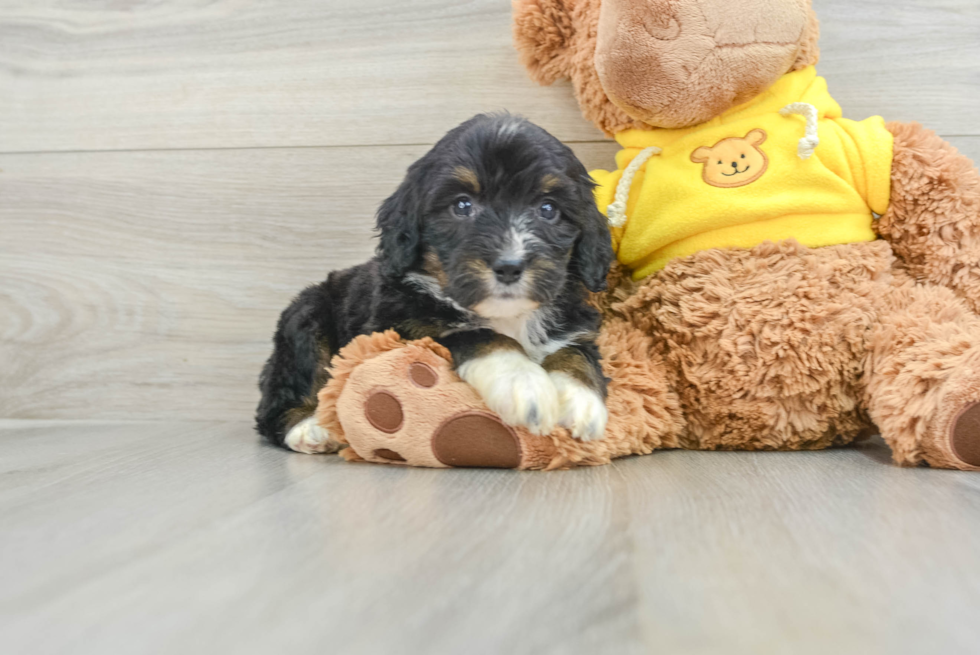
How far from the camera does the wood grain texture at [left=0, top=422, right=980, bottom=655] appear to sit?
0.83 metres

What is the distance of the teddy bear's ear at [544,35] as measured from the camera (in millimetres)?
2135

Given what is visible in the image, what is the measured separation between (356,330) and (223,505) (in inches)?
29.5

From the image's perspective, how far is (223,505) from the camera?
145 cm

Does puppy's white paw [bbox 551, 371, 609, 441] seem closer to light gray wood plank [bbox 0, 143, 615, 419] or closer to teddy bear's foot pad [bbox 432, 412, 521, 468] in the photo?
teddy bear's foot pad [bbox 432, 412, 521, 468]

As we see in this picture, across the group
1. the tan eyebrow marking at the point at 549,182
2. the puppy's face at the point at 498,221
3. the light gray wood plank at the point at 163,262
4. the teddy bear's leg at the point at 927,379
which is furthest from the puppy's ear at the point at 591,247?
the light gray wood plank at the point at 163,262

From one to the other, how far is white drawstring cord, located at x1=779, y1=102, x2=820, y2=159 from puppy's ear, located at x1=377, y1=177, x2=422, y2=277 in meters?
1.01

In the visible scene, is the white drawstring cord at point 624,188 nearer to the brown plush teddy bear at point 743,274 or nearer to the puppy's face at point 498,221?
the brown plush teddy bear at point 743,274

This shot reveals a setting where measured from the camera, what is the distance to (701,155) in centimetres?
199

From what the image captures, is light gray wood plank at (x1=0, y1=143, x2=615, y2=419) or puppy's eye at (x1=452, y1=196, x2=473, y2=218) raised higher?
puppy's eye at (x1=452, y1=196, x2=473, y2=218)

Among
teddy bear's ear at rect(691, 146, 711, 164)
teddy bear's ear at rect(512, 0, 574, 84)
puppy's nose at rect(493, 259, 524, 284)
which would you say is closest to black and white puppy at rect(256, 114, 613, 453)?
puppy's nose at rect(493, 259, 524, 284)

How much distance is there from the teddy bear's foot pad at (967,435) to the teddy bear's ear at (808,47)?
1.03 m

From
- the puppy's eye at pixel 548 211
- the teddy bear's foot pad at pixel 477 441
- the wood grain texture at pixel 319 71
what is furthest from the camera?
the wood grain texture at pixel 319 71

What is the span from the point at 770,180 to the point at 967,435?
774 millimetres

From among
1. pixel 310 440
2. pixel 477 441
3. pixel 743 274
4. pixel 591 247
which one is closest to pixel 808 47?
pixel 743 274
